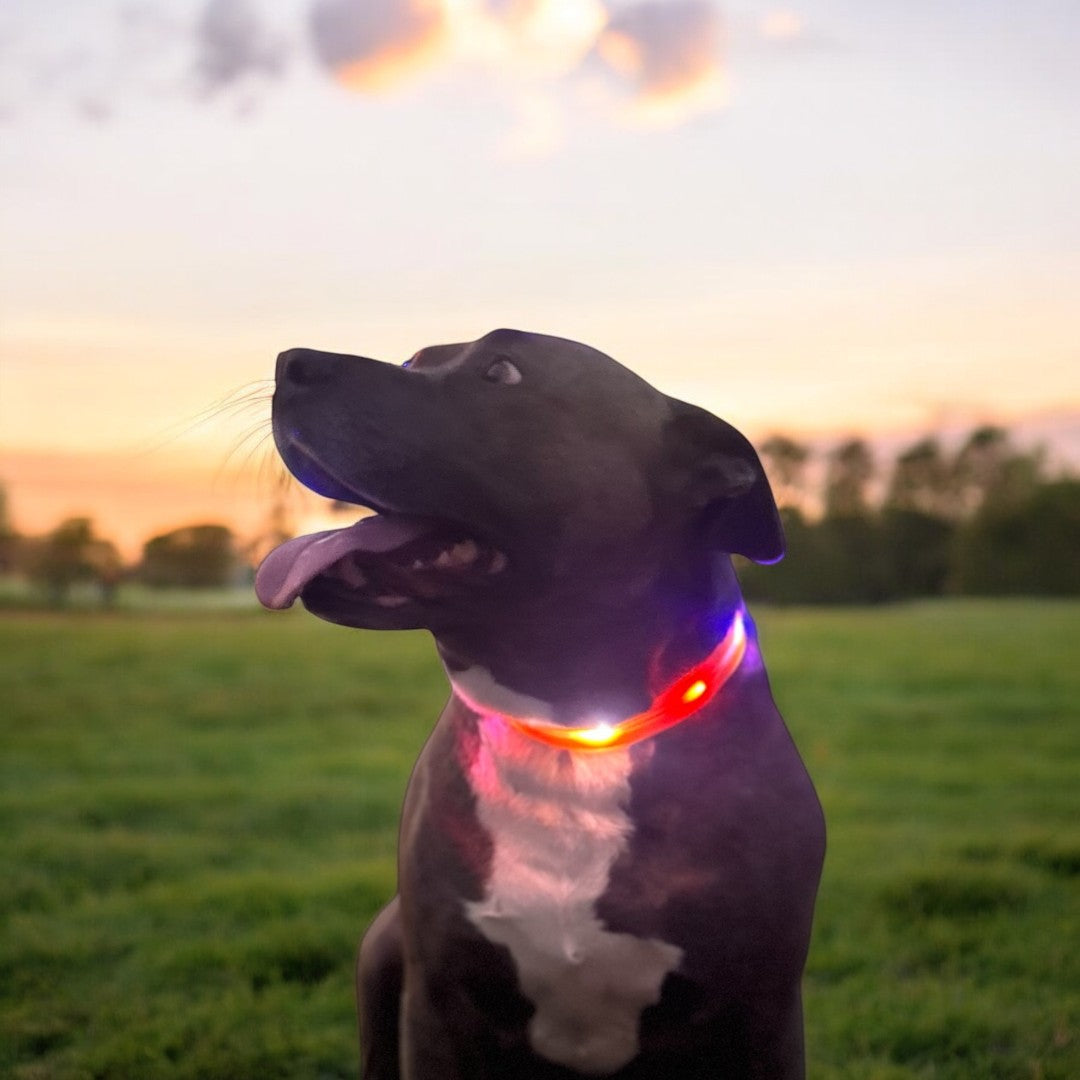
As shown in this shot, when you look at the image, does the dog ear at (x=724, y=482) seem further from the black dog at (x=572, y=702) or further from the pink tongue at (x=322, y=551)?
the pink tongue at (x=322, y=551)

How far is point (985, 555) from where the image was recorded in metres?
29.1

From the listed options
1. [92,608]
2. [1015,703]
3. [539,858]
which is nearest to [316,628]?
[92,608]

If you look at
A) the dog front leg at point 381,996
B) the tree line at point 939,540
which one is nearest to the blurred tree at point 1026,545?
the tree line at point 939,540

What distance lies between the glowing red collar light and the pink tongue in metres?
0.46

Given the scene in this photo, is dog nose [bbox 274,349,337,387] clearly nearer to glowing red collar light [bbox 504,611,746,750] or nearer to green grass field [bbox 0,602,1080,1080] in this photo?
glowing red collar light [bbox 504,611,746,750]

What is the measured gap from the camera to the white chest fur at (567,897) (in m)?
2.44

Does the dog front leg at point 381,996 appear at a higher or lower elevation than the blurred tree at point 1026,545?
lower

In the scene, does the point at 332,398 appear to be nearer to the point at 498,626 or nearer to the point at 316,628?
the point at 498,626

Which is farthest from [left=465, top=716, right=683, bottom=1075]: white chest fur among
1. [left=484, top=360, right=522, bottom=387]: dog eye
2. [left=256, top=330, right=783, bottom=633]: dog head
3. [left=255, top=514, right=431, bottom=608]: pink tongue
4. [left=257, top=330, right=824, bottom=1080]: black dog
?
[left=484, top=360, right=522, bottom=387]: dog eye

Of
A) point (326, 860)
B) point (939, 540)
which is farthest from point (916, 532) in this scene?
point (326, 860)

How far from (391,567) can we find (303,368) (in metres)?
0.41

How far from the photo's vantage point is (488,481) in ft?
7.47

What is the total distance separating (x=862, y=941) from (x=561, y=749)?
296 cm

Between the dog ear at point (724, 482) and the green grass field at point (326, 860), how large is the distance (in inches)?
84.9
